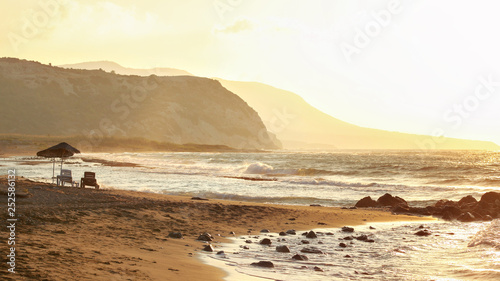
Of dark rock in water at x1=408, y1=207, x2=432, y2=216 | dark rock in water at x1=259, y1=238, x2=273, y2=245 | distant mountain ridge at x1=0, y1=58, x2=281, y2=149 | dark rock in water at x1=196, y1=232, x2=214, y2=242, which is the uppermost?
distant mountain ridge at x1=0, y1=58, x2=281, y2=149

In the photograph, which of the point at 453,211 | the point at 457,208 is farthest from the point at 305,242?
the point at 457,208

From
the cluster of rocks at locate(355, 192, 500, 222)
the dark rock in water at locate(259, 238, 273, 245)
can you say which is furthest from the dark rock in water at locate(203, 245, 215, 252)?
the cluster of rocks at locate(355, 192, 500, 222)

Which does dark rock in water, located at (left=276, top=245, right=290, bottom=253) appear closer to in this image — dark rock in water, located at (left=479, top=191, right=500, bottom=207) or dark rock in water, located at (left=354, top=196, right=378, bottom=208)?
dark rock in water, located at (left=354, top=196, right=378, bottom=208)

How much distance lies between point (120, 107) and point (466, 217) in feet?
483

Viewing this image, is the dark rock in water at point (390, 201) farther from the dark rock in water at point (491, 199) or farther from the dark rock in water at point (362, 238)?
the dark rock in water at point (362, 238)

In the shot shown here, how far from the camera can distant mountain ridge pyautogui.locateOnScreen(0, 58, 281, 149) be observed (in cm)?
13750

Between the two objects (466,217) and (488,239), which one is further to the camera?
(466,217)

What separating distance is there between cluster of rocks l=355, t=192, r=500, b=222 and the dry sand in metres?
1.54

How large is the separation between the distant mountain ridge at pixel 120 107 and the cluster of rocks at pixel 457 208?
365ft

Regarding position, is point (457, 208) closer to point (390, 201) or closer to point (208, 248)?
point (390, 201)

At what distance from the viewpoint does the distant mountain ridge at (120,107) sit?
13750cm

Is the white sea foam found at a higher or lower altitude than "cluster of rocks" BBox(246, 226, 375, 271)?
higher

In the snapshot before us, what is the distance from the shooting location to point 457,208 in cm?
1844

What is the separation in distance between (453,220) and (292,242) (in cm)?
874
